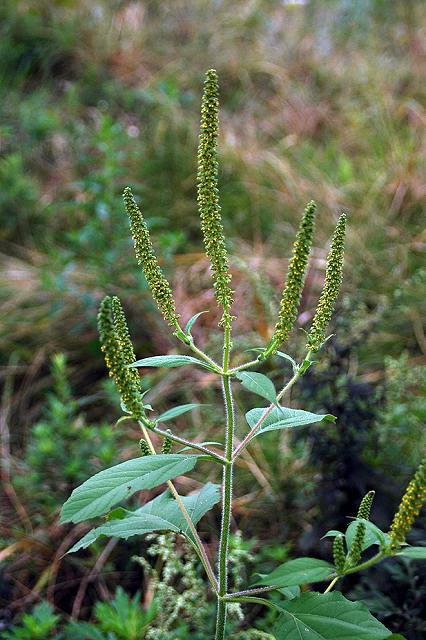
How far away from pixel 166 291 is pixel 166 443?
1.28 feet

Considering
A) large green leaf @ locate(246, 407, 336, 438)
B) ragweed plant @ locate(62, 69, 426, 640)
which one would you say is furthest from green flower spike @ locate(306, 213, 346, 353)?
large green leaf @ locate(246, 407, 336, 438)

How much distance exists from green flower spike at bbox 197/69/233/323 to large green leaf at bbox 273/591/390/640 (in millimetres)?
594

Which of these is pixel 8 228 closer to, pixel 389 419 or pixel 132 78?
pixel 132 78

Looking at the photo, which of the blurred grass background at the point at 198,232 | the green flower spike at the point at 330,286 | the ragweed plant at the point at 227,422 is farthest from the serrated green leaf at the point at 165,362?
the blurred grass background at the point at 198,232

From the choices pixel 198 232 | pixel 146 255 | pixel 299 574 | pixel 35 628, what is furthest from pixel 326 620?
pixel 198 232

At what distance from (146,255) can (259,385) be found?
34 centimetres

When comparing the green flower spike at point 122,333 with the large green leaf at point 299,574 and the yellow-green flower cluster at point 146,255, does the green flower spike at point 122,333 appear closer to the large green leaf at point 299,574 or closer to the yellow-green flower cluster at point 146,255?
the yellow-green flower cluster at point 146,255

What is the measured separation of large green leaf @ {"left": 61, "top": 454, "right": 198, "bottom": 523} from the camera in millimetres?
1311

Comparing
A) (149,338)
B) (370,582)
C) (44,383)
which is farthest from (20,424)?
(370,582)

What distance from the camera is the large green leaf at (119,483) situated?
1311 mm

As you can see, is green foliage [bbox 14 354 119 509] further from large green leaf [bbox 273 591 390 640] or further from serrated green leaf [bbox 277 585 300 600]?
large green leaf [bbox 273 591 390 640]

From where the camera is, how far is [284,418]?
1521 millimetres

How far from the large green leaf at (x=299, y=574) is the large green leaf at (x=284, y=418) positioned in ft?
0.93

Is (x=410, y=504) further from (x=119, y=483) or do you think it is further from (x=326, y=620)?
(x=119, y=483)
